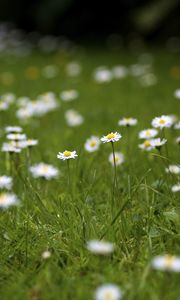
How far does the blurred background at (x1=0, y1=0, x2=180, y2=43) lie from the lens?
5.97 m

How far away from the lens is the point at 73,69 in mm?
4836

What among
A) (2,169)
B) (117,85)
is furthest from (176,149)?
(117,85)

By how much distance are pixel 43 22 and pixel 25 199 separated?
495 centimetres

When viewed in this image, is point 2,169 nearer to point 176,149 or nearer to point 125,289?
point 176,149

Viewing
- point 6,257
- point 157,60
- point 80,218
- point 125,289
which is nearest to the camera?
point 125,289

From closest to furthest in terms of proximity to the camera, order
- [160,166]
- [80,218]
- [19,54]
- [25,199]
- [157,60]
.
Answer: [80,218], [25,199], [160,166], [157,60], [19,54]

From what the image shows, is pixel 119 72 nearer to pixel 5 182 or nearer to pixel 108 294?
pixel 5 182

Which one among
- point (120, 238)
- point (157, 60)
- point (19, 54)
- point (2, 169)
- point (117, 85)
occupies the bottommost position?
point (120, 238)

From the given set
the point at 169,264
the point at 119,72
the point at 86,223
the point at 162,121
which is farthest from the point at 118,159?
the point at 119,72

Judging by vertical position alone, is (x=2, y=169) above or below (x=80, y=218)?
above

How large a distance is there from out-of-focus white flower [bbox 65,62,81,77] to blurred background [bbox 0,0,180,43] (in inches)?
50.4

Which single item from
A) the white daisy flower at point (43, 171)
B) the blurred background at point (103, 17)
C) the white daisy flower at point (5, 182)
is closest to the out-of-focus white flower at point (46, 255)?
the white daisy flower at point (5, 182)

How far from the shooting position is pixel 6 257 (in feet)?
4.98

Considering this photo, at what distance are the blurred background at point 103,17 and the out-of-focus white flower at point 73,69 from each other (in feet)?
4.20
